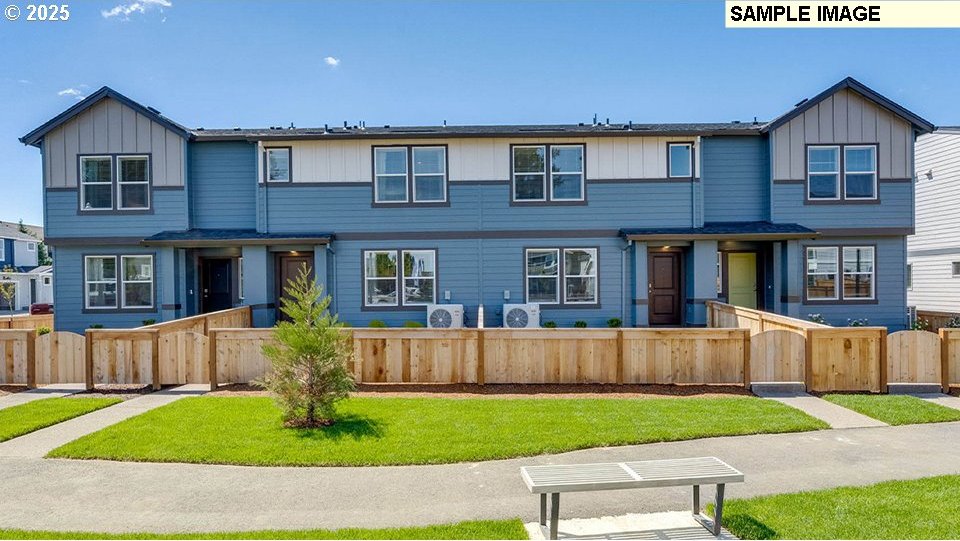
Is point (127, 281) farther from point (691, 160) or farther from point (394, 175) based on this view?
point (691, 160)

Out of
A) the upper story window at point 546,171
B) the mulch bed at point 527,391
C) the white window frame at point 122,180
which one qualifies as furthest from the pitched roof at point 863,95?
the white window frame at point 122,180

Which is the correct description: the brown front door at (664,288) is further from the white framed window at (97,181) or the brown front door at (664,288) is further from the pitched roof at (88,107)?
the white framed window at (97,181)

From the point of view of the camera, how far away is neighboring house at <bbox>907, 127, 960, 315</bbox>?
18406 millimetres

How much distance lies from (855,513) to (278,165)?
48.9ft

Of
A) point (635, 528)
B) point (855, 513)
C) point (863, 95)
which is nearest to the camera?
point (635, 528)

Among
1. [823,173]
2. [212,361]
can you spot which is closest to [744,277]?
[823,173]

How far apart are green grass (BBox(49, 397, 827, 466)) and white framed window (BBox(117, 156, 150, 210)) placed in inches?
363

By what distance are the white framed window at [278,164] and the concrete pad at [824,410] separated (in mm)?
13192

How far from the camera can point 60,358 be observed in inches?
384

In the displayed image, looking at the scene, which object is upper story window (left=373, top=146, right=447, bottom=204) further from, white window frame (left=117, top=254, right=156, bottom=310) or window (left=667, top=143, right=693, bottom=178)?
white window frame (left=117, top=254, right=156, bottom=310)

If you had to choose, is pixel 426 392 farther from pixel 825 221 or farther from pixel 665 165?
pixel 825 221

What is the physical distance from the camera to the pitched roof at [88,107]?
14.4 meters

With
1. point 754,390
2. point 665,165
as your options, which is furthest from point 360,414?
point 665,165

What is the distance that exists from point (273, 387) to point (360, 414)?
1.33 metres
